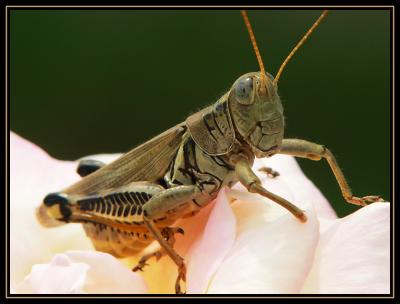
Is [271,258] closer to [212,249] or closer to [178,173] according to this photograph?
[212,249]

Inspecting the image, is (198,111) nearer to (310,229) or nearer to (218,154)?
(218,154)

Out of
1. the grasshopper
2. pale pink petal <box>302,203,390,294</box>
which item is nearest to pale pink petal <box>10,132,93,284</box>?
the grasshopper

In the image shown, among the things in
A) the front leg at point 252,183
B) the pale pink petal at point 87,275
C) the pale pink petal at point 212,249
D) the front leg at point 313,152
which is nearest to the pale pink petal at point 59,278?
the pale pink petal at point 87,275

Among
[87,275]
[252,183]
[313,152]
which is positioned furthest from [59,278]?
[313,152]

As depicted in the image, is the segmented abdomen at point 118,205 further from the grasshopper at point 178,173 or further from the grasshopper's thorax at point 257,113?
the grasshopper's thorax at point 257,113

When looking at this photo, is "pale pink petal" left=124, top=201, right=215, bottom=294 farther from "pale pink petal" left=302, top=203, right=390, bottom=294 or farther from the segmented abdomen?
Result: "pale pink petal" left=302, top=203, right=390, bottom=294
